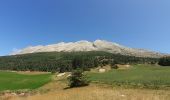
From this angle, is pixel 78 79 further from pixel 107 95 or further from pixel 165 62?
pixel 165 62

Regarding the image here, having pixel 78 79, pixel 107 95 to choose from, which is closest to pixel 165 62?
pixel 78 79

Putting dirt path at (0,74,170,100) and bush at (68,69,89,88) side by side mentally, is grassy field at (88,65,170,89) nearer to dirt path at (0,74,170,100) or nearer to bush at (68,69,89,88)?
bush at (68,69,89,88)

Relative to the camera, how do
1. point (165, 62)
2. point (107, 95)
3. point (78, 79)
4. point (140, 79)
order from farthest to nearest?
point (165, 62) → point (140, 79) → point (78, 79) → point (107, 95)

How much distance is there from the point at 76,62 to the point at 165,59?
6711 centimetres

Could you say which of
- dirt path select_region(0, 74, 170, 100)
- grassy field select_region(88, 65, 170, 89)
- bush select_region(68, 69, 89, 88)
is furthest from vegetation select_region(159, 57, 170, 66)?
dirt path select_region(0, 74, 170, 100)

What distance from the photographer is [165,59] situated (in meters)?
138

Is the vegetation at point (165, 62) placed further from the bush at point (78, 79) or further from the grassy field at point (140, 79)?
the bush at point (78, 79)

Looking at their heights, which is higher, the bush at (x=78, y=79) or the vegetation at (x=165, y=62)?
the vegetation at (x=165, y=62)

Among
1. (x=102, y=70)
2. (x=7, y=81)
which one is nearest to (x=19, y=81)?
(x=7, y=81)

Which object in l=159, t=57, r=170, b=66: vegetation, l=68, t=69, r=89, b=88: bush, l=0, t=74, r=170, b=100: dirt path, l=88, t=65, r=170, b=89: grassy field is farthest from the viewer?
l=159, t=57, r=170, b=66: vegetation

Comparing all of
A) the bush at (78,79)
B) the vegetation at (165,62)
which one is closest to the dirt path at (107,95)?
the bush at (78,79)

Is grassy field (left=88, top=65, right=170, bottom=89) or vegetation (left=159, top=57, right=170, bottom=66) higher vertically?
vegetation (left=159, top=57, right=170, bottom=66)

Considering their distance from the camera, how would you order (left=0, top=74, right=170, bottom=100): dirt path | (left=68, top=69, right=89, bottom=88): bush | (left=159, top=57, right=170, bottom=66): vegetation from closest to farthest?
(left=0, top=74, right=170, bottom=100): dirt path → (left=68, top=69, right=89, bottom=88): bush → (left=159, top=57, right=170, bottom=66): vegetation

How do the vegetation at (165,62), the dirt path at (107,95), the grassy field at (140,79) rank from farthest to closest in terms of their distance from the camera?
1. the vegetation at (165,62)
2. the grassy field at (140,79)
3. the dirt path at (107,95)
